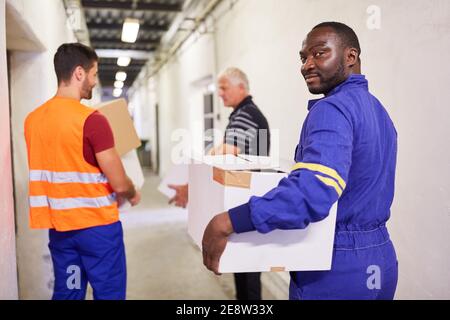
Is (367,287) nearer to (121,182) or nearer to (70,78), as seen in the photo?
(121,182)

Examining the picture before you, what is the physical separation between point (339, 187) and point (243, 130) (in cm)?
121

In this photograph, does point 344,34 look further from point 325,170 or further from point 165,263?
point 165,263

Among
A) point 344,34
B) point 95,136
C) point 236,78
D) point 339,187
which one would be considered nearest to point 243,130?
point 236,78

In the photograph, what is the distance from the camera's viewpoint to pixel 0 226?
1226 millimetres

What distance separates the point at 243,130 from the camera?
2012 mm

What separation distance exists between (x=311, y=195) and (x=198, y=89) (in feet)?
16.4

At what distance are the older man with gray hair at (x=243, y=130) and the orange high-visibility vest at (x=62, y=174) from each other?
590 mm

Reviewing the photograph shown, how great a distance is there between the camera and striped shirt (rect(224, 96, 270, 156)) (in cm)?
199

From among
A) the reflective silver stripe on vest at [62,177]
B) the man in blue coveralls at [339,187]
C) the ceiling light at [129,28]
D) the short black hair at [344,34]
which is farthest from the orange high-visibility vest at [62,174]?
the ceiling light at [129,28]

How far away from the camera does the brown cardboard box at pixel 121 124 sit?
171cm

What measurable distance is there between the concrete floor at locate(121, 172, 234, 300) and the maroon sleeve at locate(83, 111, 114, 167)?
1362 millimetres

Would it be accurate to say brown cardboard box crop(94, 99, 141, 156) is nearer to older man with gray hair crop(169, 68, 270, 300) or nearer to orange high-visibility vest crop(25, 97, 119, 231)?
orange high-visibility vest crop(25, 97, 119, 231)

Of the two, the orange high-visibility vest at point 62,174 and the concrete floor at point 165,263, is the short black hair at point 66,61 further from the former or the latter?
the concrete floor at point 165,263
